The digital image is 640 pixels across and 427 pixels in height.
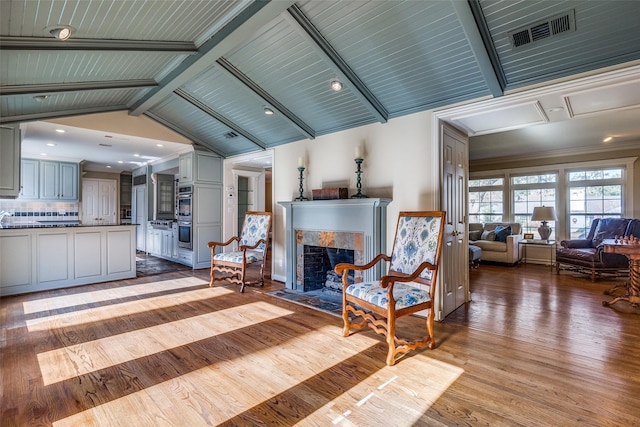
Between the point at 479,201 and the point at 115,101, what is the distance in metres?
8.05

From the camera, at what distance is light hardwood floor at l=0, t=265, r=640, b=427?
1.74m

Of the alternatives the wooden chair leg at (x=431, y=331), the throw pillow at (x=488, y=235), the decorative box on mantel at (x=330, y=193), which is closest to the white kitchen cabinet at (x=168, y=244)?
the decorative box on mantel at (x=330, y=193)

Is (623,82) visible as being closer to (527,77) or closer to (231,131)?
(527,77)

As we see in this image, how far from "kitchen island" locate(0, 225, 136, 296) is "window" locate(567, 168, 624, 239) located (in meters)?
8.65

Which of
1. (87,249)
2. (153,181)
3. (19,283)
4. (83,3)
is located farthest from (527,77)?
(153,181)

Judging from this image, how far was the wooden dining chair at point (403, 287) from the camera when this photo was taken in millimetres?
2375

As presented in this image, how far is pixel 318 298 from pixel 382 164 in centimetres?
191

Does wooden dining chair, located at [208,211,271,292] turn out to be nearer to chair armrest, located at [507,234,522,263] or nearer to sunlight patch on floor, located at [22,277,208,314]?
sunlight patch on floor, located at [22,277,208,314]

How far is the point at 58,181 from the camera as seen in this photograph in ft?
23.0

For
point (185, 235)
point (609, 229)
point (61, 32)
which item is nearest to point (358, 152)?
point (61, 32)

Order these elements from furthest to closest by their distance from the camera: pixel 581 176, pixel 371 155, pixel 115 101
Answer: pixel 581 176 → pixel 115 101 → pixel 371 155

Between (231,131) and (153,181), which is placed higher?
(231,131)

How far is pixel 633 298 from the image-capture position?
12.0ft

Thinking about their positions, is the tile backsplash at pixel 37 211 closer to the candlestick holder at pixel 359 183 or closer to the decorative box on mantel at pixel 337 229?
the decorative box on mantel at pixel 337 229
